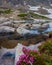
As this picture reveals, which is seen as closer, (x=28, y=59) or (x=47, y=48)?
(x=28, y=59)

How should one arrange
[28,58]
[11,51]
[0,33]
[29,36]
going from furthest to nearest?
[0,33], [29,36], [11,51], [28,58]

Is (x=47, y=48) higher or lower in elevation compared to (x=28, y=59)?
lower

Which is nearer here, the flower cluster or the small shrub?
the flower cluster

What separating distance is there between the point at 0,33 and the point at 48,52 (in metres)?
12.5

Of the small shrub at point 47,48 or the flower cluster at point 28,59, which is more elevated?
the flower cluster at point 28,59

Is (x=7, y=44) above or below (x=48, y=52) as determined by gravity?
below

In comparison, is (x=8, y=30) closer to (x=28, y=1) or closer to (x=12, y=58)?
(x=12, y=58)

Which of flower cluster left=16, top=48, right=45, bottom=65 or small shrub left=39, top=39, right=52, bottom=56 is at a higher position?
flower cluster left=16, top=48, right=45, bottom=65

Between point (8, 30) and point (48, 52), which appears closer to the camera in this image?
point (48, 52)

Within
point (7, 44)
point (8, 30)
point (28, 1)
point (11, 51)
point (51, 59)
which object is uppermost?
point (51, 59)

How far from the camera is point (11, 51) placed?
15.7 m

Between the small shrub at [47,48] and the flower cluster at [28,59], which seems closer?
the flower cluster at [28,59]

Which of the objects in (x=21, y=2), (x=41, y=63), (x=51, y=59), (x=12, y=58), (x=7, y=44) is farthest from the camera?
(x=21, y=2)

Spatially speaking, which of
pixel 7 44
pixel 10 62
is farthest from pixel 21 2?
pixel 10 62
